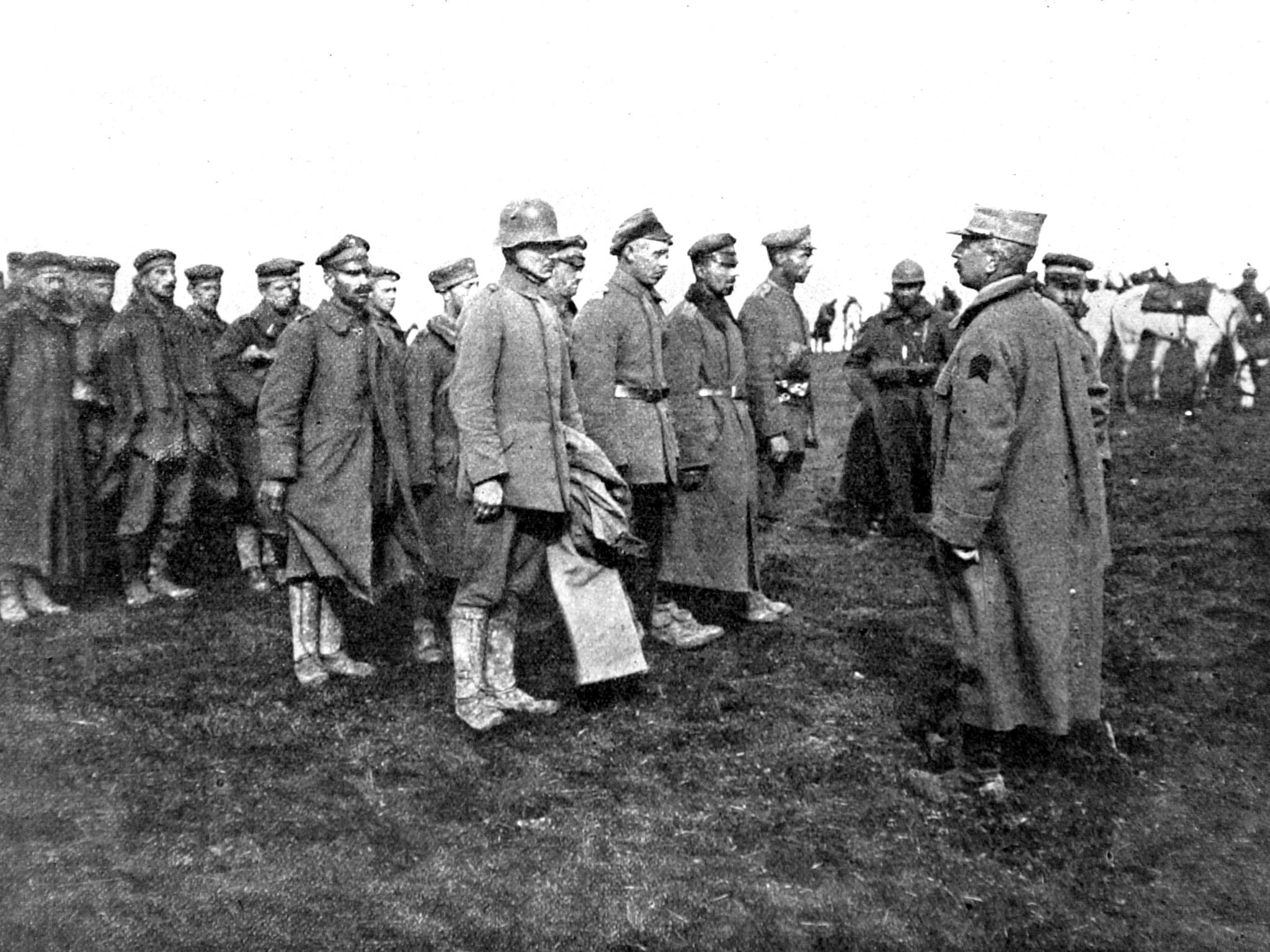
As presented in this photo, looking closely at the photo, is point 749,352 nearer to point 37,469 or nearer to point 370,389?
point 370,389

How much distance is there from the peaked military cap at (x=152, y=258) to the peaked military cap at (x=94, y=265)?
0.41 meters

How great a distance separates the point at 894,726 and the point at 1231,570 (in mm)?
3766

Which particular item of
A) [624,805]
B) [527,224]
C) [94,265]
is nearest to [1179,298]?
[527,224]

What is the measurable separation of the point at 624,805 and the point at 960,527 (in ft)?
5.19

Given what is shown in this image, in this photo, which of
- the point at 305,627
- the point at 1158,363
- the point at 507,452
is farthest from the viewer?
the point at 1158,363

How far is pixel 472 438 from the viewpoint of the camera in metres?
4.59

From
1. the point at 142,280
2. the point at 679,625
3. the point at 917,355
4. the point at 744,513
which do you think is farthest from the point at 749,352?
the point at 142,280

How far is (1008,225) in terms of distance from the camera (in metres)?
4.05

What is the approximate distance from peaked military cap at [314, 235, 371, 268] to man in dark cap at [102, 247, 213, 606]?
243 centimetres

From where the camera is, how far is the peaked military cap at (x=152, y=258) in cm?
725

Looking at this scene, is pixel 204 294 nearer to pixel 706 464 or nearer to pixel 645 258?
pixel 645 258

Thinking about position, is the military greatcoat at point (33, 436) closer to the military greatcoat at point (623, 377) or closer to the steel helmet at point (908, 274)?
the military greatcoat at point (623, 377)

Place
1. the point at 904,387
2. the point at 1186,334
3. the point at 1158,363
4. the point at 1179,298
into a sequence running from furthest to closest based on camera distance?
the point at 1158,363
the point at 1179,298
the point at 1186,334
the point at 904,387

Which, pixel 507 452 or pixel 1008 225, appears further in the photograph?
pixel 507 452
